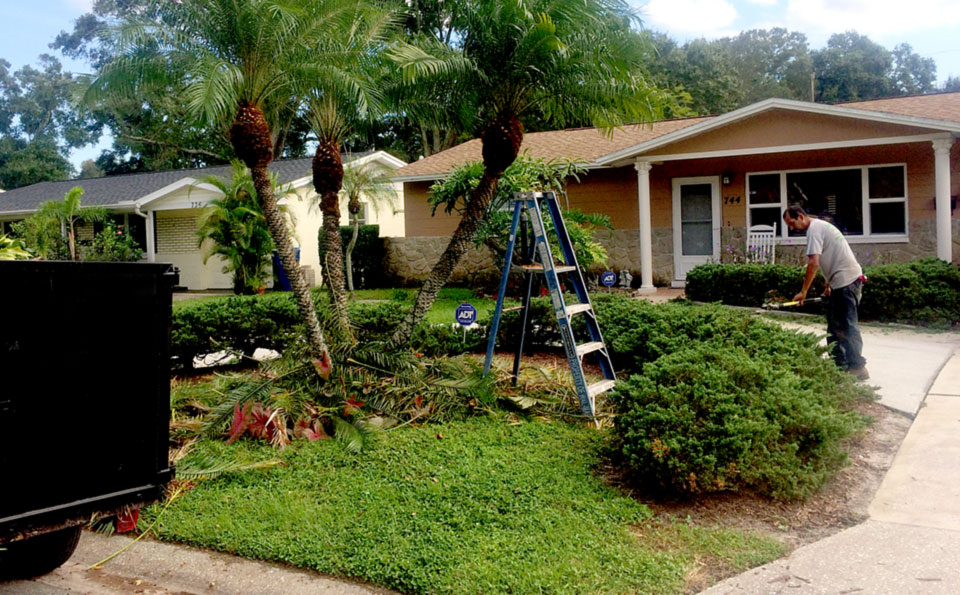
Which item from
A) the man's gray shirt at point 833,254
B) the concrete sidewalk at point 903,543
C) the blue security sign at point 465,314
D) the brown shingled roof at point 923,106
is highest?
the brown shingled roof at point 923,106

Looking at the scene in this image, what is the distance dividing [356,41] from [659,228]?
38.1 ft

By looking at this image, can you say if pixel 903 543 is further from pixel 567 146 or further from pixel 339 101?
pixel 567 146

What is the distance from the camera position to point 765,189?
16938 millimetres

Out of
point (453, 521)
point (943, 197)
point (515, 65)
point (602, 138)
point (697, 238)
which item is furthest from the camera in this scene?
point (602, 138)

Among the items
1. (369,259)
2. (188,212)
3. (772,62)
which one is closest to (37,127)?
(188,212)

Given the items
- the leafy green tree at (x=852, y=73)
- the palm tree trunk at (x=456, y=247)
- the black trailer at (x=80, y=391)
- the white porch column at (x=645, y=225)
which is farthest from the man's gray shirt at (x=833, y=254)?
the leafy green tree at (x=852, y=73)

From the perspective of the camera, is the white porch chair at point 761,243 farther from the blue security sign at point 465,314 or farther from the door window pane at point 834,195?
the blue security sign at point 465,314

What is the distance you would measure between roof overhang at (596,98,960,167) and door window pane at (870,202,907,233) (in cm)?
198

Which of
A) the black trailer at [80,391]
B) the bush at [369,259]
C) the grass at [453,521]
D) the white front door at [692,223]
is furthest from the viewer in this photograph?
the bush at [369,259]

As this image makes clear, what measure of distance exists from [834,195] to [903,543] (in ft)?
44.3

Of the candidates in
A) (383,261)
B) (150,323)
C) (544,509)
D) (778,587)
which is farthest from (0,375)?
(383,261)

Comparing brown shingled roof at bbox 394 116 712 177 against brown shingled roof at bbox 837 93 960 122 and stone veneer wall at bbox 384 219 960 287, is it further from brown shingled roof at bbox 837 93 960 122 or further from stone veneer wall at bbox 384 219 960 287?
brown shingled roof at bbox 837 93 960 122

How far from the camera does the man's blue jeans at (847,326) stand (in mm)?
7551

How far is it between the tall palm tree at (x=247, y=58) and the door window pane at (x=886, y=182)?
12643 mm
